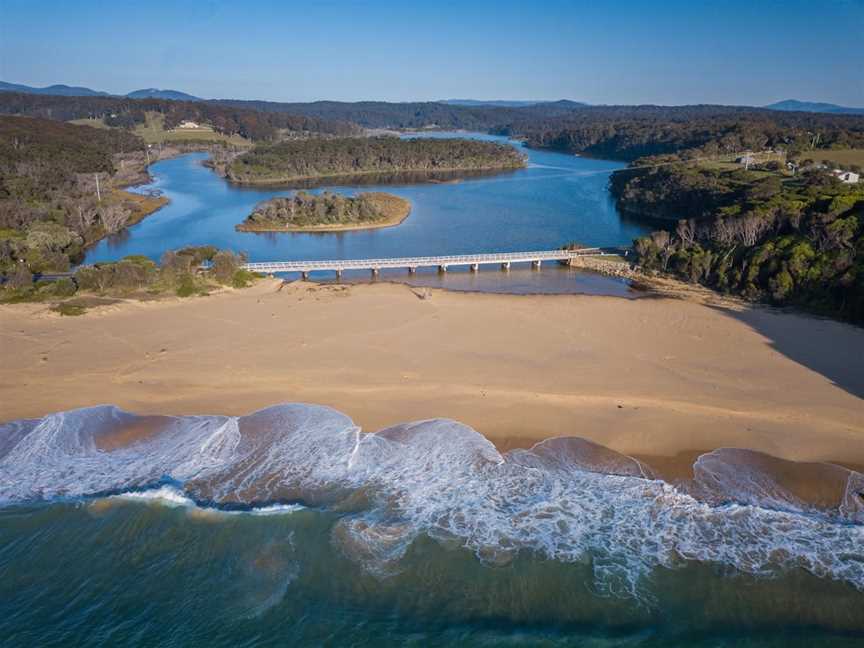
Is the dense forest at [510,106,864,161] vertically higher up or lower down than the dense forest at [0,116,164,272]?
higher up

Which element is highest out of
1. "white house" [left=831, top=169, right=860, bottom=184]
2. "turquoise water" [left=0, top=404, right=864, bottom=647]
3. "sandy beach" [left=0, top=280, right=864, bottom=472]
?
"white house" [left=831, top=169, right=860, bottom=184]

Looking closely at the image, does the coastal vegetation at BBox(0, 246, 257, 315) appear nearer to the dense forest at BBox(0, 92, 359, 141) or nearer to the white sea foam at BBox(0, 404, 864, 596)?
the white sea foam at BBox(0, 404, 864, 596)

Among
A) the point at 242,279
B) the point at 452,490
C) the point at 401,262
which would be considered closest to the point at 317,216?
the point at 401,262

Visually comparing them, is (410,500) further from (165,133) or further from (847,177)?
(165,133)

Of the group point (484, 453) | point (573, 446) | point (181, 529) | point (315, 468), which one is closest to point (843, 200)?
point (573, 446)

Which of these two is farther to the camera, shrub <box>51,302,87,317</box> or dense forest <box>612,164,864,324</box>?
dense forest <box>612,164,864,324</box>

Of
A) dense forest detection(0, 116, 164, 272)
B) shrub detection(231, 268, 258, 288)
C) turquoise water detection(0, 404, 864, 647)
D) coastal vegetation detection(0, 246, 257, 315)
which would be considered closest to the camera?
turquoise water detection(0, 404, 864, 647)

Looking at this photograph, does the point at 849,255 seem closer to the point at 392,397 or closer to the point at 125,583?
the point at 392,397

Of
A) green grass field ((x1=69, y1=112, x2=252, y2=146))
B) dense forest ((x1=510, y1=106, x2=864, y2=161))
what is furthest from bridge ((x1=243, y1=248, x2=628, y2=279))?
green grass field ((x1=69, y1=112, x2=252, y2=146))
